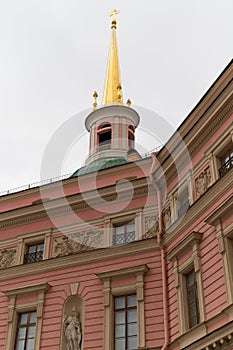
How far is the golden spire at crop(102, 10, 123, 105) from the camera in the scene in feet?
Result: 112

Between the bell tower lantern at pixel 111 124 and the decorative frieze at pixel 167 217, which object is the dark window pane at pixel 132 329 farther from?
the bell tower lantern at pixel 111 124

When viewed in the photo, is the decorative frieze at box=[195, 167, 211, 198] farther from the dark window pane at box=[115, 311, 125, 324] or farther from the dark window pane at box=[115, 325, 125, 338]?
the dark window pane at box=[115, 325, 125, 338]

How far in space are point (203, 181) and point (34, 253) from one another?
7.44 metres

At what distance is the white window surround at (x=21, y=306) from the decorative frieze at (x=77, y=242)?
135cm

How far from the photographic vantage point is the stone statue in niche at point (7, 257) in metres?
20.2

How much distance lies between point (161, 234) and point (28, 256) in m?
5.46

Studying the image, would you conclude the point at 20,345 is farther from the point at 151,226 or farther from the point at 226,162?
the point at 226,162

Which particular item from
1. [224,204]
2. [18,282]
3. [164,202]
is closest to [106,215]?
[164,202]

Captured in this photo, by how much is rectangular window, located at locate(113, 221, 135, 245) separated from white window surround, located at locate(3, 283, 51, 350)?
2887 millimetres

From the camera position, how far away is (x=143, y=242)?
18047 millimetres

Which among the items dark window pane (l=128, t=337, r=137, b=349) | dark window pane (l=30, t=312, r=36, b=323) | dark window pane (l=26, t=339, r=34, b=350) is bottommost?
dark window pane (l=128, t=337, r=137, b=349)

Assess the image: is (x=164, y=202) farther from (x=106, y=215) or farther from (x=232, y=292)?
(x=232, y=292)

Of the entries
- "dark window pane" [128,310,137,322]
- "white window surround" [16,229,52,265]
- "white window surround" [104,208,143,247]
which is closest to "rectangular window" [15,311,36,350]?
"white window surround" [16,229,52,265]

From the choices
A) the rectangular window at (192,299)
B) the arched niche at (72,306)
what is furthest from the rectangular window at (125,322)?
the rectangular window at (192,299)
